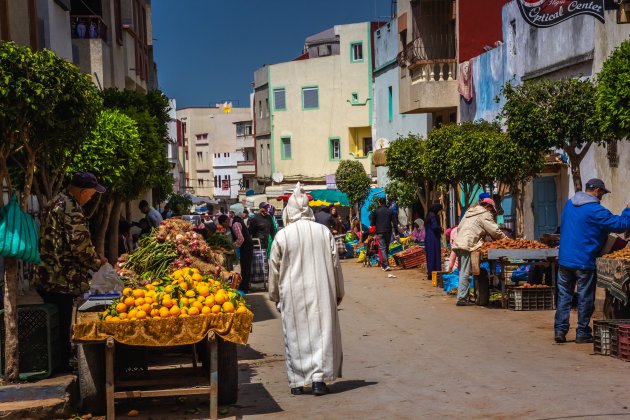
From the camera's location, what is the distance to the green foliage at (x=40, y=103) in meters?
8.88

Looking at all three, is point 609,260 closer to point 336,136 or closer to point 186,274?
point 186,274

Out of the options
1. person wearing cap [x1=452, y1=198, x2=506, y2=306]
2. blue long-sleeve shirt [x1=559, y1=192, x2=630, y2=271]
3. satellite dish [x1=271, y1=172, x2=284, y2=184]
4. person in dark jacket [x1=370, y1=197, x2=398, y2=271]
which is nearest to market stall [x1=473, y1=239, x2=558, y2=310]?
person wearing cap [x1=452, y1=198, x2=506, y2=306]

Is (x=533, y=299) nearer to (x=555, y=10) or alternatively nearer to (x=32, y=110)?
(x=555, y=10)

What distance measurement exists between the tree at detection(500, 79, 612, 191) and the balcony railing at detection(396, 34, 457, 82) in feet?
50.3

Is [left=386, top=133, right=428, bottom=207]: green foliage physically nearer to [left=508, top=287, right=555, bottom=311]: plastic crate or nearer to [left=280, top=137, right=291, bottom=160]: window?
[left=508, top=287, right=555, bottom=311]: plastic crate

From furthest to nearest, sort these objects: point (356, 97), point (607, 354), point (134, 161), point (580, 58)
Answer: point (356, 97), point (580, 58), point (134, 161), point (607, 354)

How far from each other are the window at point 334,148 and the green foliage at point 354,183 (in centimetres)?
1212

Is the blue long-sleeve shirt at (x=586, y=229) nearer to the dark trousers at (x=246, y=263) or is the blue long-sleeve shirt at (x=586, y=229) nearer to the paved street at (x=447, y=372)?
the paved street at (x=447, y=372)

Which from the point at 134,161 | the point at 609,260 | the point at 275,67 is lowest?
the point at 609,260

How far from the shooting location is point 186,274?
33.6 ft

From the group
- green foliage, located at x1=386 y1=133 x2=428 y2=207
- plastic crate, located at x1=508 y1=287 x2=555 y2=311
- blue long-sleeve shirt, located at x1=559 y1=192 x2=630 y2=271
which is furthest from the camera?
green foliage, located at x1=386 y1=133 x2=428 y2=207

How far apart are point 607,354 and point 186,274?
4987 millimetres

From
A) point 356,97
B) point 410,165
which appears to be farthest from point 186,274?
point 356,97

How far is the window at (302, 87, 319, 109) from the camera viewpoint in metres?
67.2
